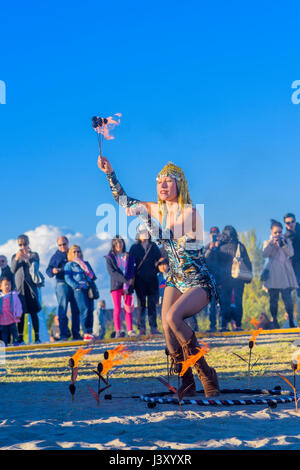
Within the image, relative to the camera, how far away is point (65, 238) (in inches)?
510

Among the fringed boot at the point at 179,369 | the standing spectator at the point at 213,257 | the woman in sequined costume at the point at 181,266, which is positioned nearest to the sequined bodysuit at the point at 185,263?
the woman in sequined costume at the point at 181,266

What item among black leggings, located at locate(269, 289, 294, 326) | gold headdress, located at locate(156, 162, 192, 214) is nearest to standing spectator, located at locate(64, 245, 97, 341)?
black leggings, located at locate(269, 289, 294, 326)

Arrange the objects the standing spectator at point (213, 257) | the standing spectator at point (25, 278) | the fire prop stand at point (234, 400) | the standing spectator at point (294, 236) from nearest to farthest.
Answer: the fire prop stand at point (234, 400) < the standing spectator at point (25, 278) < the standing spectator at point (213, 257) < the standing spectator at point (294, 236)

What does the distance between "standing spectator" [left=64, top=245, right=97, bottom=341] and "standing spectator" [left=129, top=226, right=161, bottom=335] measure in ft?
3.11

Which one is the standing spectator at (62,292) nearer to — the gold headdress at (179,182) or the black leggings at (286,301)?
the black leggings at (286,301)

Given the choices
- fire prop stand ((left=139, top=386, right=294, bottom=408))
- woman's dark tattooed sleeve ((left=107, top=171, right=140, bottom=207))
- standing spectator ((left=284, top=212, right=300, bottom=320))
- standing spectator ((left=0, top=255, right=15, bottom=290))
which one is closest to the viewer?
fire prop stand ((left=139, top=386, right=294, bottom=408))

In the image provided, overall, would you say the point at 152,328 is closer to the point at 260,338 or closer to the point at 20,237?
the point at 260,338

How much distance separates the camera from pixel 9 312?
40.2 ft

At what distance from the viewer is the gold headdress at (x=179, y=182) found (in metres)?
5.60

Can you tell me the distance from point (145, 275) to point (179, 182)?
21.5ft

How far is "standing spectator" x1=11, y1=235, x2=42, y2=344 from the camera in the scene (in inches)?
495

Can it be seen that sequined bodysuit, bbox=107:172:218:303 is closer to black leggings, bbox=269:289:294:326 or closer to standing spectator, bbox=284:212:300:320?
black leggings, bbox=269:289:294:326

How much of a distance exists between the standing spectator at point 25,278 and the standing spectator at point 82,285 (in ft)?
3.20

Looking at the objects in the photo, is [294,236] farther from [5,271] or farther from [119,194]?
[119,194]
